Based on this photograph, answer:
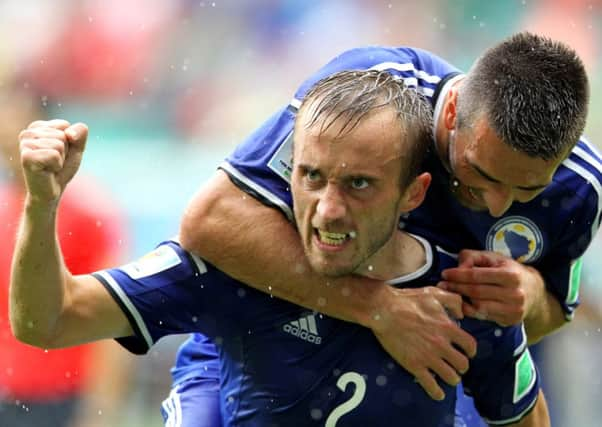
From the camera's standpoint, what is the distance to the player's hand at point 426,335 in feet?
10.1

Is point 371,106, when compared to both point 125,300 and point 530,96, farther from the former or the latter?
point 125,300

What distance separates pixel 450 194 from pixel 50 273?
1010 millimetres

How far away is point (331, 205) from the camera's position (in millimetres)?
2904

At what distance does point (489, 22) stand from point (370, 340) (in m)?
3.37

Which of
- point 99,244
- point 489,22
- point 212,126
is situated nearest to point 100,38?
point 212,126

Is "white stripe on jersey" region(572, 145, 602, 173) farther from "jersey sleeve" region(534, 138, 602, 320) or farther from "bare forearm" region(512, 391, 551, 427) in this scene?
"bare forearm" region(512, 391, 551, 427)

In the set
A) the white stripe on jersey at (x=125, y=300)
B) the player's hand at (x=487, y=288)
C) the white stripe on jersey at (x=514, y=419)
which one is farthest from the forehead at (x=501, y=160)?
the white stripe on jersey at (x=125, y=300)

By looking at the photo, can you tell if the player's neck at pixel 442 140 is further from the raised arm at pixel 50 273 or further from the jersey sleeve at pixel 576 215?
the raised arm at pixel 50 273

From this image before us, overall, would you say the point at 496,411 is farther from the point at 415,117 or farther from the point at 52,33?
the point at 52,33

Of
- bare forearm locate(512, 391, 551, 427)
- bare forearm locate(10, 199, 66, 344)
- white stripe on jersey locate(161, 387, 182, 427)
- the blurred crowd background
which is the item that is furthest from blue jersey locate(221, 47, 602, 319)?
the blurred crowd background

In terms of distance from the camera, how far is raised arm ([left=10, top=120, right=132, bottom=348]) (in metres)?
2.69

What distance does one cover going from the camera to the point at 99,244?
4.93 m

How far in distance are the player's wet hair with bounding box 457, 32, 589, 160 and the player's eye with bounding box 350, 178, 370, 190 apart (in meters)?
0.30

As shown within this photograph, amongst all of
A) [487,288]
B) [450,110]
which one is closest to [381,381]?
[487,288]
